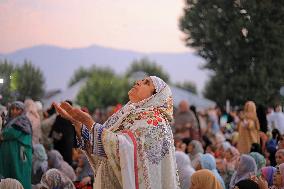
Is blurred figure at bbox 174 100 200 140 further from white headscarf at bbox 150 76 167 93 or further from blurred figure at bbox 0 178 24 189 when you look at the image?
white headscarf at bbox 150 76 167 93

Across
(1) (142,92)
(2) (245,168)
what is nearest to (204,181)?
(1) (142,92)

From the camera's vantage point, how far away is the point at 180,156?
865cm

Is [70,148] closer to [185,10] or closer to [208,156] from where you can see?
[208,156]

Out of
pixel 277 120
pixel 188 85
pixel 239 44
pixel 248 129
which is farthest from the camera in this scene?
pixel 188 85

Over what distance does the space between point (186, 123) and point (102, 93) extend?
2016 inches

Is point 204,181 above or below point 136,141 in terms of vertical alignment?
below

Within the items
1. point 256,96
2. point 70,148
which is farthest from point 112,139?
point 256,96

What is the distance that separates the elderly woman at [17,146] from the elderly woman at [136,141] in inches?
155

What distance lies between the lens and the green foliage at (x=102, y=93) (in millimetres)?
62750

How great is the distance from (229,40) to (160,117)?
19690mm

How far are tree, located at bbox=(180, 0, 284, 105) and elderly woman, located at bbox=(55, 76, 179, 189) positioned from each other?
14731 mm

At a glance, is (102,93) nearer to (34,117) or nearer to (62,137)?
(62,137)

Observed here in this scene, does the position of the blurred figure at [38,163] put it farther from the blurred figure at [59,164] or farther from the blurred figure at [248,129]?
the blurred figure at [248,129]

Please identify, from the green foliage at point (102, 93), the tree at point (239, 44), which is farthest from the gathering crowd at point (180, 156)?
the green foliage at point (102, 93)
